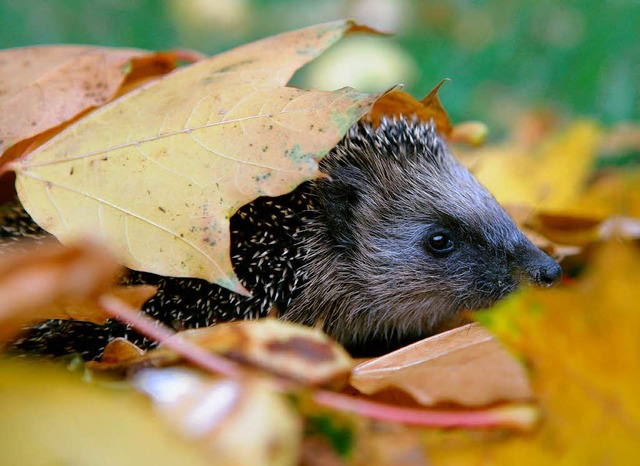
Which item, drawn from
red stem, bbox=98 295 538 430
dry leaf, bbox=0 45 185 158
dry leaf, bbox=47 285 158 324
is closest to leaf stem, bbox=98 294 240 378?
red stem, bbox=98 295 538 430

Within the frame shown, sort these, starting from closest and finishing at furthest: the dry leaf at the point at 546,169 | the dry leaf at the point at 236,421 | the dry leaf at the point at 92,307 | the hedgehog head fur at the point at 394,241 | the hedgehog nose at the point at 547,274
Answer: the dry leaf at the point at 236,421
the dry leaf at the point at 92,307
the hedgehog nose at the point at 547,274
the hedgehog head fur at the point at 394,241
the dry leaf at the point at 546,169

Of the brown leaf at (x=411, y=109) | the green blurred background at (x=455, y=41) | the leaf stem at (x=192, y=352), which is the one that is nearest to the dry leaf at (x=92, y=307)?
the leaf stem at (x=192, y=352)

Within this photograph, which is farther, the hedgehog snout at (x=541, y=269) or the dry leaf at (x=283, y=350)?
the hedgehog snout at (x=541, y=269)

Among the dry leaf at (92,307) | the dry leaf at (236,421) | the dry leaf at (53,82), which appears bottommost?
the dry leaf at (92,307)

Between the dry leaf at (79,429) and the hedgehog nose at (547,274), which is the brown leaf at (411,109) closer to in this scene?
the hedgehog nose at (547,274)

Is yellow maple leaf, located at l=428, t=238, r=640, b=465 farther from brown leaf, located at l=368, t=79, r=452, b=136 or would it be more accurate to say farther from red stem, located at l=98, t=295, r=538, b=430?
brown leaf, located at l=368, t=79, r=452, b=136

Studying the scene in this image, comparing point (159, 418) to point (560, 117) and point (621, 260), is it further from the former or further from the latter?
point (560, 117)

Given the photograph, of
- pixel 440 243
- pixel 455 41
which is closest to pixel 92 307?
pixel 440 243

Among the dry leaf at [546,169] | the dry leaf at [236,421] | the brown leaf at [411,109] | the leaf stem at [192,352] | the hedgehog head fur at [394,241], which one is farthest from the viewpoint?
the dry leaf at [546,169]

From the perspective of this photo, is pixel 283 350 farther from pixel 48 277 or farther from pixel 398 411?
pixel 48 277
